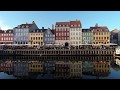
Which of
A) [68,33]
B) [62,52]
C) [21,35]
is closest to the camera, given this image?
[62,52]

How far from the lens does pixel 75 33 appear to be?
3073cm

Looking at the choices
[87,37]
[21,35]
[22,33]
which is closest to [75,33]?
[87,37]

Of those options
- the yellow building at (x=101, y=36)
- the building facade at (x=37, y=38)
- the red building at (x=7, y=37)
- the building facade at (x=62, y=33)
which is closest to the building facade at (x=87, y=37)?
the yellow building at (x=101, y=36)

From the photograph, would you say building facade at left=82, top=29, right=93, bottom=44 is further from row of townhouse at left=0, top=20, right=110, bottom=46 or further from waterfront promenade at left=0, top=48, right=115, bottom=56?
waterfront promenade at left=0, top=48, right=115, bottom=56

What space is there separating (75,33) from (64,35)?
5.18ft

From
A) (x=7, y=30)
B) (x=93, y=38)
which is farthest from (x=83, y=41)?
(x=7, y=30)

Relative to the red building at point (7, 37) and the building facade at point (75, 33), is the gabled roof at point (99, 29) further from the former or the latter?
the red building at point (7, 37)

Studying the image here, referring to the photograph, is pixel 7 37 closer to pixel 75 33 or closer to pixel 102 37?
pixel 75 33

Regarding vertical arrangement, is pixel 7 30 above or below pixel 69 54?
above

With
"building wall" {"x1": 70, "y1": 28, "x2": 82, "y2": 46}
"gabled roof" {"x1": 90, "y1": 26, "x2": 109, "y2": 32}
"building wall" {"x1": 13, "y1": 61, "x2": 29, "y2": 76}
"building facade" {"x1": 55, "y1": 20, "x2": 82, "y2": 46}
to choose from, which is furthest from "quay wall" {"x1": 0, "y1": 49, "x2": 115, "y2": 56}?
"building wall" {"x1": 13, "y1": 61, "x2": 29, "y2": 76}

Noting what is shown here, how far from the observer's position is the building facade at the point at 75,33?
100 feet
